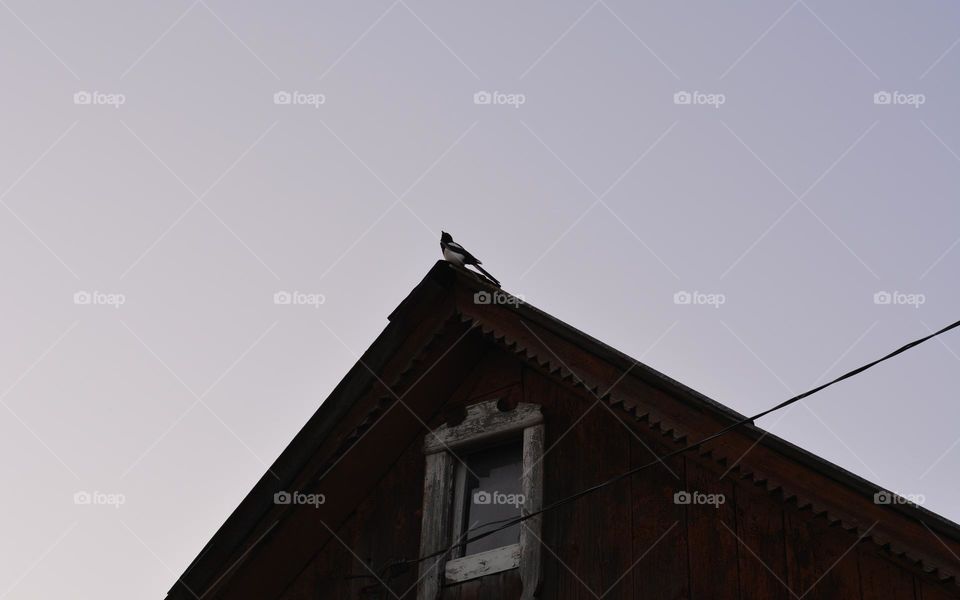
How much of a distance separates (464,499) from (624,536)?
151 centimetres

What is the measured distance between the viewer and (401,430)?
1057 cm

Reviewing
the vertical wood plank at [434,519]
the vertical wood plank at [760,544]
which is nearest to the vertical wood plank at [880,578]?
the vertical wood plank at [760,544]

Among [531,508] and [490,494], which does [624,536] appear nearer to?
[531,508]

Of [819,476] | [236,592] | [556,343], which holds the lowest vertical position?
[236,592]

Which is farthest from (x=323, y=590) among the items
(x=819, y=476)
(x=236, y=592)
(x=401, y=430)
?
(x=819, y=476)

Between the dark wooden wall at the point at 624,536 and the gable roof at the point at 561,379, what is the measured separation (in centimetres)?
18

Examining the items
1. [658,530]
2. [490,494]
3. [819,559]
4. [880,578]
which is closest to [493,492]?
[490,494]

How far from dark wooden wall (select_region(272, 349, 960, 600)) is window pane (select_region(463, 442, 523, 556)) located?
32cm

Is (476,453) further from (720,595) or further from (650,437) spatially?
(720,595)

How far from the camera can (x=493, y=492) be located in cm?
994

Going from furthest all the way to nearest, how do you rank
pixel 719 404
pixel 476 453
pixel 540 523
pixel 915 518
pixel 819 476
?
pixel 476 453 < pixel 540 523 < pixel 719 404 < pixel 819 476 < pixel 915 518

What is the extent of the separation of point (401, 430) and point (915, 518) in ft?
14.2

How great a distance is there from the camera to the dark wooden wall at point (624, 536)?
8148mm

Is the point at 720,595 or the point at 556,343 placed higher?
the point at 556,343
